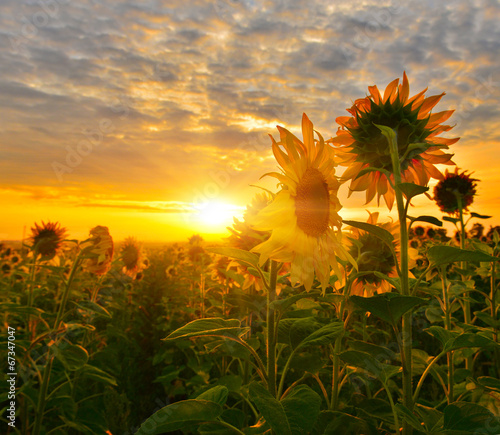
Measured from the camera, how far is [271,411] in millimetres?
961

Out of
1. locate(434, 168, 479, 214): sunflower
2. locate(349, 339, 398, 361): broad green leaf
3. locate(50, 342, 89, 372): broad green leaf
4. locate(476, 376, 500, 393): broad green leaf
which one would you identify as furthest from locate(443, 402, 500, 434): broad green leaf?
locate(434, 168, 479, 214): sunflower

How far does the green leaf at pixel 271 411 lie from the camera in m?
0.92

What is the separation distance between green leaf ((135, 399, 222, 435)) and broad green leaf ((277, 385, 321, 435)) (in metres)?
0.21

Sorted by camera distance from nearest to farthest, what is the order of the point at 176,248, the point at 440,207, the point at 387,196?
A: the point at 387,196 < the point at 440,207 < the point at 176,248

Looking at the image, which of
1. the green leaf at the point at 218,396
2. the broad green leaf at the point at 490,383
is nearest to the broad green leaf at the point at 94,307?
the green leaf at the point at 218,396

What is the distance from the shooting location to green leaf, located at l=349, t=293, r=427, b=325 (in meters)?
1.05

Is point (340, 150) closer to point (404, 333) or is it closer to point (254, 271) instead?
point (254, 271)

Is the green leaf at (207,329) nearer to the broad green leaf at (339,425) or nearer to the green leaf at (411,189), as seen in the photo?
the broad green leaf at (339,425)

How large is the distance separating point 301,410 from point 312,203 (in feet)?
2.06

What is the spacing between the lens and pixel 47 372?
2146 mm

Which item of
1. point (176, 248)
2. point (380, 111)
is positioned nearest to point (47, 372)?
point (380, 111)

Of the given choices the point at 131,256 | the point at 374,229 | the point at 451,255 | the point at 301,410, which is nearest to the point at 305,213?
the point at 374,229

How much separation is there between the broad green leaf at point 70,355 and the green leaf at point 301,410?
4.47 feet

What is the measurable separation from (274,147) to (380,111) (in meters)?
0.40
